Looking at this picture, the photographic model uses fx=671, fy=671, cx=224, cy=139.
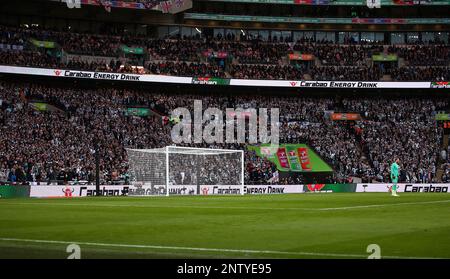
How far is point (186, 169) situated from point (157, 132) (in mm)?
16921

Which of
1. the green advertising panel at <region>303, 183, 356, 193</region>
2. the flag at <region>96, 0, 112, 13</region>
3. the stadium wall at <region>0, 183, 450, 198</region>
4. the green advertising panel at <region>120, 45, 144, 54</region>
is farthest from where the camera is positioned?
the green advertising panel at <region>120, 45, 144, 54</region>

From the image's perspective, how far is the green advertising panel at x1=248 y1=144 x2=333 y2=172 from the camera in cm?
6538

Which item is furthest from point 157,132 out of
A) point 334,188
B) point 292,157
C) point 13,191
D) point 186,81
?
point 13,191

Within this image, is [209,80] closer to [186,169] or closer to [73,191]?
[186,169]

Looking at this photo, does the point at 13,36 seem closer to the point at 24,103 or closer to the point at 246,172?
the point at 24,103

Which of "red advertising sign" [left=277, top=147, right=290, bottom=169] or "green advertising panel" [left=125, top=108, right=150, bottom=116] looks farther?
"green advertising panel" [left=125, top=108, right=150, bottom=116]

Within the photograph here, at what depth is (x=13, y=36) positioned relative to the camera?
215 ft

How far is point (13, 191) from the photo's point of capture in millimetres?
42531

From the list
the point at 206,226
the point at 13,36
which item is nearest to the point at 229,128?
the point at 13,36

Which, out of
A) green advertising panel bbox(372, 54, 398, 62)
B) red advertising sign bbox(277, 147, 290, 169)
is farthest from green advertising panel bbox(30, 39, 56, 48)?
green advertising panel bbox(372, 54, 398, 62)

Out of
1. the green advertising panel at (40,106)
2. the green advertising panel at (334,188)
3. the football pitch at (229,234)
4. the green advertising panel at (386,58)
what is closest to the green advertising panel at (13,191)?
the green advertising panel at (40,106)

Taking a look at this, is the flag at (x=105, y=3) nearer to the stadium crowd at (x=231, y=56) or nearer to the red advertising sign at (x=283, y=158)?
the stadium crowd at (x=231, y=56)

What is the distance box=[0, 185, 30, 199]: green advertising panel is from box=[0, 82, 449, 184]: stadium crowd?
2.96m

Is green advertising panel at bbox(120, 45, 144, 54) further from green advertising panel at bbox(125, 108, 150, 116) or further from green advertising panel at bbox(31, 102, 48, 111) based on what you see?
green advertising panel at bbox(31, 102, 48, 111)
